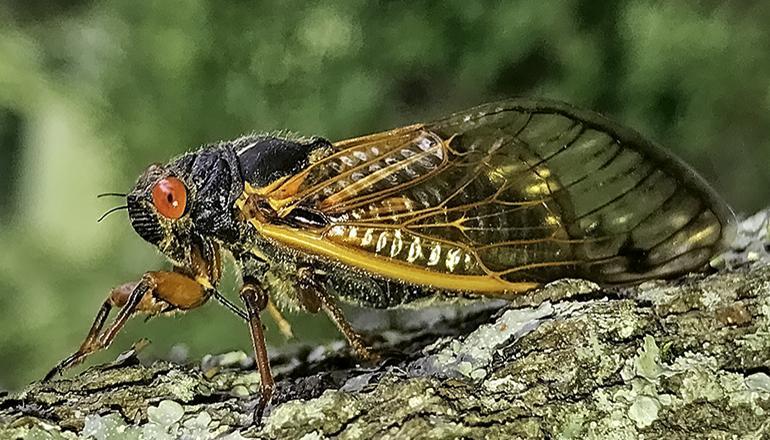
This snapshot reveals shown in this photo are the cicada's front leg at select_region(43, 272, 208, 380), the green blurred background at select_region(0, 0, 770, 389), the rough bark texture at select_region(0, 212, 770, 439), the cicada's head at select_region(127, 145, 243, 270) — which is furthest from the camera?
the green blurred background at select_region(0, 0, 770, 389)

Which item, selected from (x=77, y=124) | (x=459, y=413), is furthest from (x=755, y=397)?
(x=77, y=124)

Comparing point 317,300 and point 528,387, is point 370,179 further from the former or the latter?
point 528,387

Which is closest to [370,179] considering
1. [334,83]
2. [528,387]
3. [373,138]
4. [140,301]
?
[373,138]

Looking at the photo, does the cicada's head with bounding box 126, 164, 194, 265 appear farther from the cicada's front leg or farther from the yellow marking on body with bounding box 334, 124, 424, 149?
the yellow marking on body with bounding box 334, 124, 424, 149

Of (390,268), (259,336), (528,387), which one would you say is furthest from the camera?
(390,268)

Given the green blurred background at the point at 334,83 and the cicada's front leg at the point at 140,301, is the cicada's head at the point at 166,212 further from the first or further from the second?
the green blurred background at the point at 334,83

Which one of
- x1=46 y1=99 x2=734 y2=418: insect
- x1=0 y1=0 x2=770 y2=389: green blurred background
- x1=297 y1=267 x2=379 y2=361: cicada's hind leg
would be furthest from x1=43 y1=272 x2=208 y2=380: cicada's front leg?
x1=0 y1=0 x2=770 y2=389: green blurred background

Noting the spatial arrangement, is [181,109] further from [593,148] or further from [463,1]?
[593,148]
